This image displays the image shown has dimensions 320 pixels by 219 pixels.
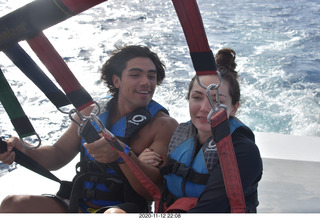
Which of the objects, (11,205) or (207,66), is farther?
(11,205)

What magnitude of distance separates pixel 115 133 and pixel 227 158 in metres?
0.70

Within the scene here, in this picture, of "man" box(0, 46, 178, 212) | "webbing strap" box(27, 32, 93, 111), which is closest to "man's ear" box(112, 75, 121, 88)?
"man" box(0, 46, 178, 212)

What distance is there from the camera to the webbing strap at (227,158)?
878mm

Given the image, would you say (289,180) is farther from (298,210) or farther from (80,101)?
(80,101)

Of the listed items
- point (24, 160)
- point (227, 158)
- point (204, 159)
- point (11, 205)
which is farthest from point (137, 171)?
point (11, 205)

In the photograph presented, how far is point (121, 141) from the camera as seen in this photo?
144 cm

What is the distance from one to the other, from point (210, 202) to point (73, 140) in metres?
0.77

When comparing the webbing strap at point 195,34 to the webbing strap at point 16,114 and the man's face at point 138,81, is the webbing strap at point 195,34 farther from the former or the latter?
the man's face at point 138,81

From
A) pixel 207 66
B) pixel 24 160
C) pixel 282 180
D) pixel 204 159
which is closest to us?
pixel 207 66

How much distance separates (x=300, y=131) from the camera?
12.5 feet

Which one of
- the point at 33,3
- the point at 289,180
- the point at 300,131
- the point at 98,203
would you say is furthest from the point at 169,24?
the point at 33,3

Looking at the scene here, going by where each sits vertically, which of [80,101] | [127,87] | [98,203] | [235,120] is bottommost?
[98,203]

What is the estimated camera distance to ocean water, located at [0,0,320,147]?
3.99 m

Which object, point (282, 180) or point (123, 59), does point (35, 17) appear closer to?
point (123, 59)
